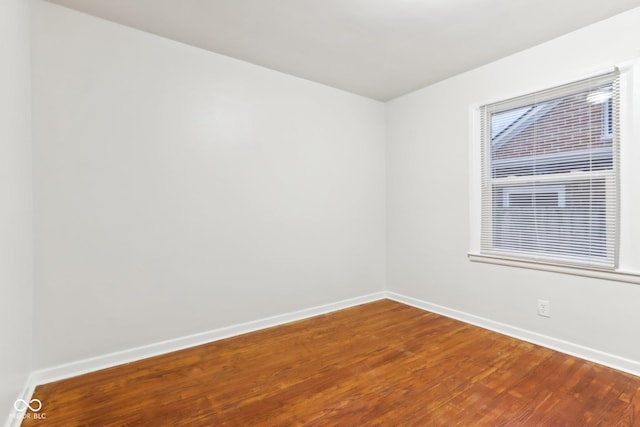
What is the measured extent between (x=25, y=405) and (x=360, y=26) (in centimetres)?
328

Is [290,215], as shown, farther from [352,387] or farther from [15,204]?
[15,204]

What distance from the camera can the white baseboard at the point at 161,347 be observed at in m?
2.08

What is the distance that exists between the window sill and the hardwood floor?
0.65 metres

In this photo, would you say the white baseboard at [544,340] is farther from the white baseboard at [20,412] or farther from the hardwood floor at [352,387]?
the white baseboard at [20,412]

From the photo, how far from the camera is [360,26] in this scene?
233 cm

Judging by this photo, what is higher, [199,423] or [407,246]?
[407,246]

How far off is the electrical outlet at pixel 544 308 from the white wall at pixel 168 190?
1894 mm

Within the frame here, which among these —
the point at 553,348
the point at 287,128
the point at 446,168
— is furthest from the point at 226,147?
the point at 553,348

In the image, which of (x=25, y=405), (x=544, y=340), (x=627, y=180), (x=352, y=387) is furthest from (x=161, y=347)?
(x=627, y=180)

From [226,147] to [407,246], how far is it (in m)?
2.37

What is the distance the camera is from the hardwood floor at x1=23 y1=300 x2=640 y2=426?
1.70m

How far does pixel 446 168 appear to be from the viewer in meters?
3.30

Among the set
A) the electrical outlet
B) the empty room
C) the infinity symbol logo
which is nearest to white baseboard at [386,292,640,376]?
the empty room

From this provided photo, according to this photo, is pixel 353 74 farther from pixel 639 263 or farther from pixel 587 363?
pixel 587 363
